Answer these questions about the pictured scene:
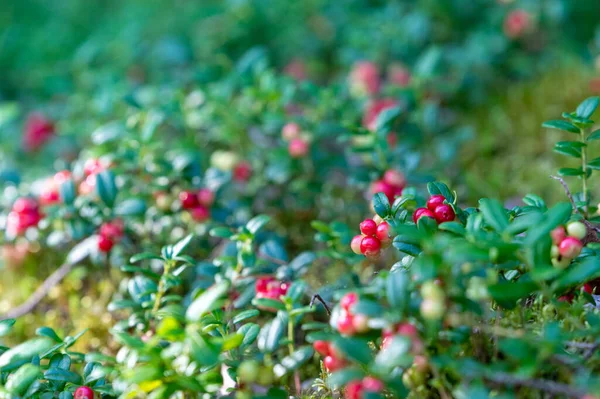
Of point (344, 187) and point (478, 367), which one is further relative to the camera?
point (344, 187)

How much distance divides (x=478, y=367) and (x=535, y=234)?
267mm

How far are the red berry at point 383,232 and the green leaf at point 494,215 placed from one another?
26cm

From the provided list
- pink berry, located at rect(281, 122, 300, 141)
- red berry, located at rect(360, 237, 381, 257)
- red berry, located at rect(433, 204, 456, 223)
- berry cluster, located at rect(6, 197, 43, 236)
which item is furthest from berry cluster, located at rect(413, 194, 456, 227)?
berry cluster, located at rect(6, 197, 43, 236)

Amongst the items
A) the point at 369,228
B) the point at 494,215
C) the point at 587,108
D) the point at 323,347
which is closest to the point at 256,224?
the point at 369,228

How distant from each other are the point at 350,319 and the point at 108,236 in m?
1.07

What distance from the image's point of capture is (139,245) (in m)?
2.06

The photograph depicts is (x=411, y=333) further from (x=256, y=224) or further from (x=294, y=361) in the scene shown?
(x=256, y=224)

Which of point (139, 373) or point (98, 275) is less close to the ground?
point (139, 373)

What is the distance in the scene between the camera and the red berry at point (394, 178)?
196cm

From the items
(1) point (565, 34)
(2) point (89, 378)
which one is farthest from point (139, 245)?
(1) point (565, 34)

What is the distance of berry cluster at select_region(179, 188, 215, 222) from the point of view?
1.96 m

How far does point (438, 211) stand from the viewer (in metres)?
1.38

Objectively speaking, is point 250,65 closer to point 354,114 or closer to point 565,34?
point 354,114

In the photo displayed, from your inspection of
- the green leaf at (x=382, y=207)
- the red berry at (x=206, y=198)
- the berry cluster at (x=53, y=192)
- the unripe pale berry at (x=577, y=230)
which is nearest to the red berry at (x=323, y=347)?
the green leaf at (x=382, y=207)
